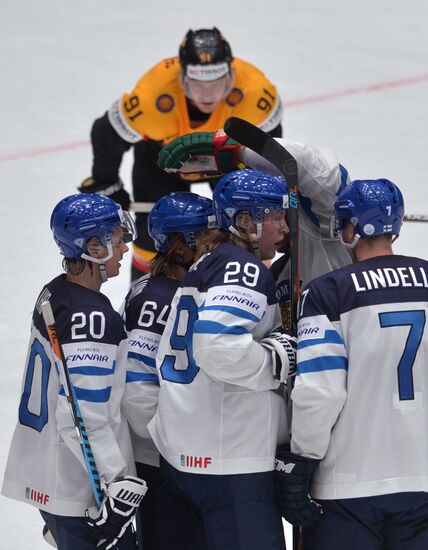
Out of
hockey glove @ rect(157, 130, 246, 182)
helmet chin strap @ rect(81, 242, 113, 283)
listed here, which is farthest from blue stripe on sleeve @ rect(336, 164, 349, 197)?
helmet chin strap @ rect(81, 242, 113, 283)

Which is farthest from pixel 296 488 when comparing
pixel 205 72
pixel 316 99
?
pixel 316 99

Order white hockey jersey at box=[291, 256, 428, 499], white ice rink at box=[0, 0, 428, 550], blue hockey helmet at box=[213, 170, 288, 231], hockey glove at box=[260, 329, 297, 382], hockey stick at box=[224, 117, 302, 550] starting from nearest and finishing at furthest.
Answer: white hockey jersey at box=[291, 256, 428, 499] → hockey glove at box=[260, 329, 297, 382] → blue hockey helmet at box=[213, 170, 288, 231] → hockey stick at box=[224, 117, 302, 550] → white ice rink at box=[0, 0, 428, 550]

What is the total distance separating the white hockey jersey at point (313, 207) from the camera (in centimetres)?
453

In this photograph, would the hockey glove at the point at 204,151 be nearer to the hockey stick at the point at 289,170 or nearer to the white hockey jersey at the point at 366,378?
the hockey stick at the point at 289,170

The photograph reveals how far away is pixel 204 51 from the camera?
6.37 metres

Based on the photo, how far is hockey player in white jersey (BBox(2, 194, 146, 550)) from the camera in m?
3.96

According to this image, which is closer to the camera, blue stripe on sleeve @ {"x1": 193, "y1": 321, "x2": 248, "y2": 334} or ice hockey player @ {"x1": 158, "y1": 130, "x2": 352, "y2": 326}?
blue stripe on sleeve @ {"x1": 193, "y1": 321, "x2": 248, "y2": 334}

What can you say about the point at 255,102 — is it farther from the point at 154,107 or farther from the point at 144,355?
the point at 144,355

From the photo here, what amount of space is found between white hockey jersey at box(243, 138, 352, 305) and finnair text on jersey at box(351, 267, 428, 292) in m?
0.69

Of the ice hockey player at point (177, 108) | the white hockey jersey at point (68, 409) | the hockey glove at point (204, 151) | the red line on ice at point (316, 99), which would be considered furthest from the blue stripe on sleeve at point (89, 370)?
the red line on ice at point (316, 99)

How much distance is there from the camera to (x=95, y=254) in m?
4.11

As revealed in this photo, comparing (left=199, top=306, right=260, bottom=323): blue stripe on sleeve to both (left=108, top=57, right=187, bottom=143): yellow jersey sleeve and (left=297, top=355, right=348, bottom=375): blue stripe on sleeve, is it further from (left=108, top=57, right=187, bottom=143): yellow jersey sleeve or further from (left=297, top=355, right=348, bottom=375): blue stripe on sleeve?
(left=108, top=57, right=187, bottom=143): yellow jersey sleeve

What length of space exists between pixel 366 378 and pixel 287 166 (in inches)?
28.9

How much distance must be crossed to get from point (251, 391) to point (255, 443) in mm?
143
